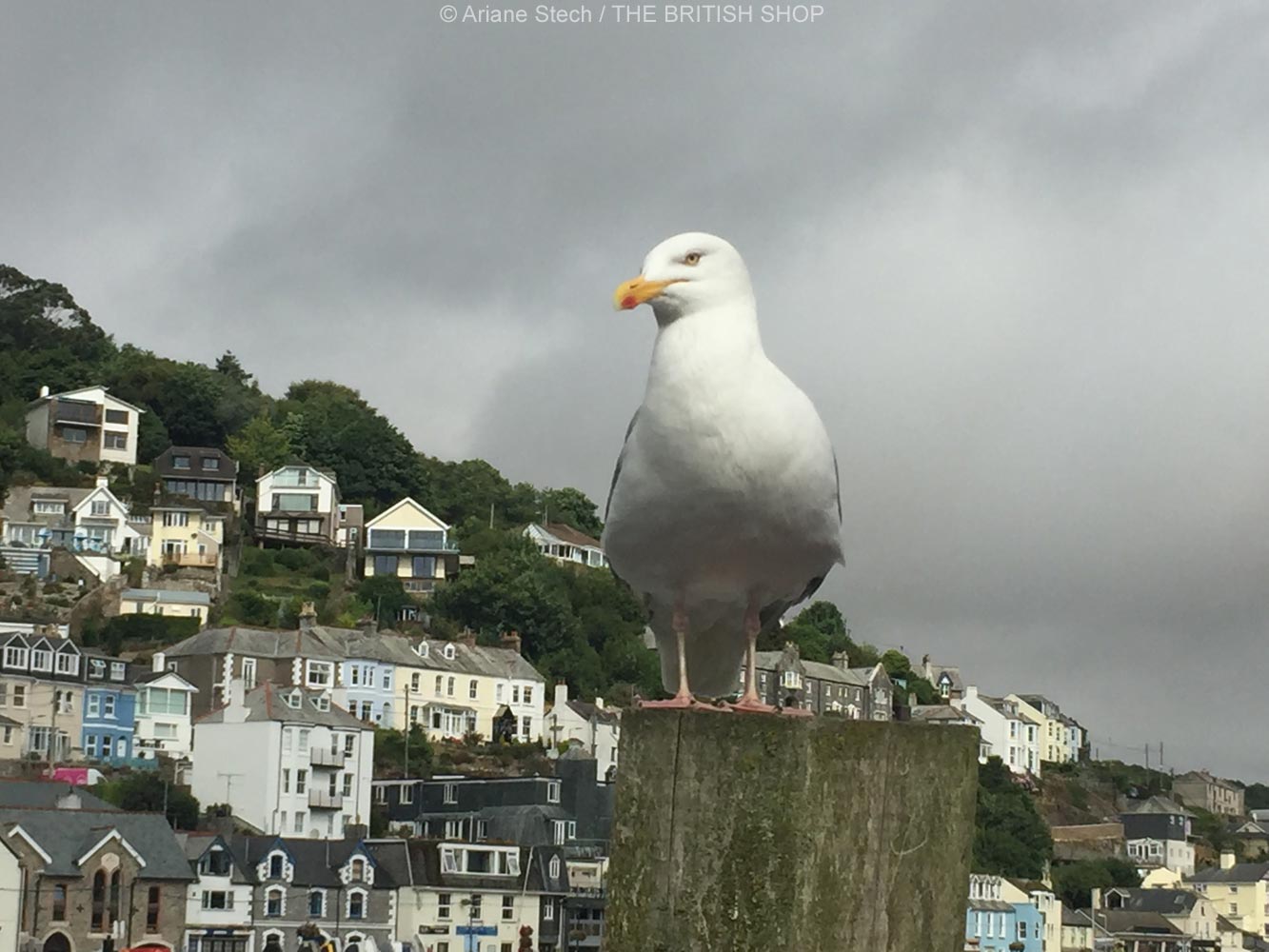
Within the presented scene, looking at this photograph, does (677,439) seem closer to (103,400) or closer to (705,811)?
(705,811)

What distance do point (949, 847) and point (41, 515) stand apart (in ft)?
400

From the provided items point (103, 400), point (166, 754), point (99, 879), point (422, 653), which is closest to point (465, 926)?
point (99, 879)

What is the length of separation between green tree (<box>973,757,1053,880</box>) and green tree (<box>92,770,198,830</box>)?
46.8m

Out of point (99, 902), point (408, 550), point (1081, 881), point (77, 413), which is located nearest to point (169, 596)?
point (408, 550)

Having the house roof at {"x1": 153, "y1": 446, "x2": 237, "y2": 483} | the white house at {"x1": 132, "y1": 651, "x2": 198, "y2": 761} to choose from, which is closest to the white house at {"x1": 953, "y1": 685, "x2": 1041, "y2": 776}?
the house roof at {"x1": 153, "y1": 446, "x2": 237, "y2": 483}

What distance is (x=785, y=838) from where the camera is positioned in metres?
6.38

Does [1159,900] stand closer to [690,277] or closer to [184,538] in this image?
[184,538]

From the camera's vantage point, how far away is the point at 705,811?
6520 millimetres

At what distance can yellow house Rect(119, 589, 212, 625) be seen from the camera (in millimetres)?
114312

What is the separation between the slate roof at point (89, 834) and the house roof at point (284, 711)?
53.1 feet

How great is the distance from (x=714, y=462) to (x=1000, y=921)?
10344 cm

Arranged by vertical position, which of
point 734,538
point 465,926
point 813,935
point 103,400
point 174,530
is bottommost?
point 465,926

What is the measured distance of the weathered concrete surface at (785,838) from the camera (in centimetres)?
635

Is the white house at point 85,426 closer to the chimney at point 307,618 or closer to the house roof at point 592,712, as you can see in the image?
the chimney at point 307,618
